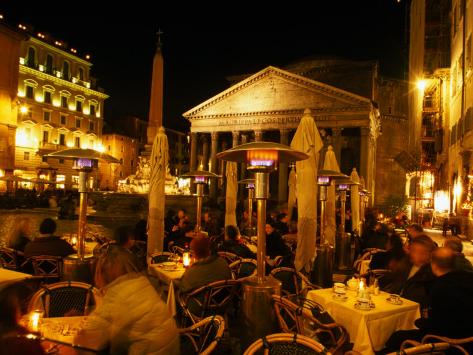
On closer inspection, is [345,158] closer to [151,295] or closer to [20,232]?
[20,232]

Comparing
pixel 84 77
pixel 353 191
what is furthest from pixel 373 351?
pixel 84 77

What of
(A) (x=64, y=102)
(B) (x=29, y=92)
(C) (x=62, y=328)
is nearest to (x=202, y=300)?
(C) (x=62, y=328)

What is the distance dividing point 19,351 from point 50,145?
47.7 meters

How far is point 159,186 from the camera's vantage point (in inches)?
379

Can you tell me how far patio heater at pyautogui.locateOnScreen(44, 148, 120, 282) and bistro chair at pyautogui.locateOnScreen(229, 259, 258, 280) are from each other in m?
2.22

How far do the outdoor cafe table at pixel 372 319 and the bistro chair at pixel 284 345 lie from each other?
1.66 metres

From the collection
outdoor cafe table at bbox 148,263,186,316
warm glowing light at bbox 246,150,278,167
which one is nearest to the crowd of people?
outdoor cafe table at bbox 148,263,186,316

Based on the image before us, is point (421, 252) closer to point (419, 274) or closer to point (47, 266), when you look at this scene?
point (419, 274)

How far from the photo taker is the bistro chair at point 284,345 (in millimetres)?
2990

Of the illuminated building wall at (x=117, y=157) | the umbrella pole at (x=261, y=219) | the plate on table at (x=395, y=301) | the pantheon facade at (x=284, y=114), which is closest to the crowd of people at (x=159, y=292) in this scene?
the plate on table at (x=395, y=301)

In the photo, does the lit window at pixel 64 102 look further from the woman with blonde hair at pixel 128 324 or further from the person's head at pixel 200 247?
the woman with blonde hair at pixel 128 324

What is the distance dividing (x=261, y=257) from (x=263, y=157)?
4.07 feet

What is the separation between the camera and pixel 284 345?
305 centimetres

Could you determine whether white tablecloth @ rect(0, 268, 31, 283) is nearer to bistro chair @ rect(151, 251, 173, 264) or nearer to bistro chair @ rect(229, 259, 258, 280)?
bistro chair @ rect(151, 251, 173, 264)
